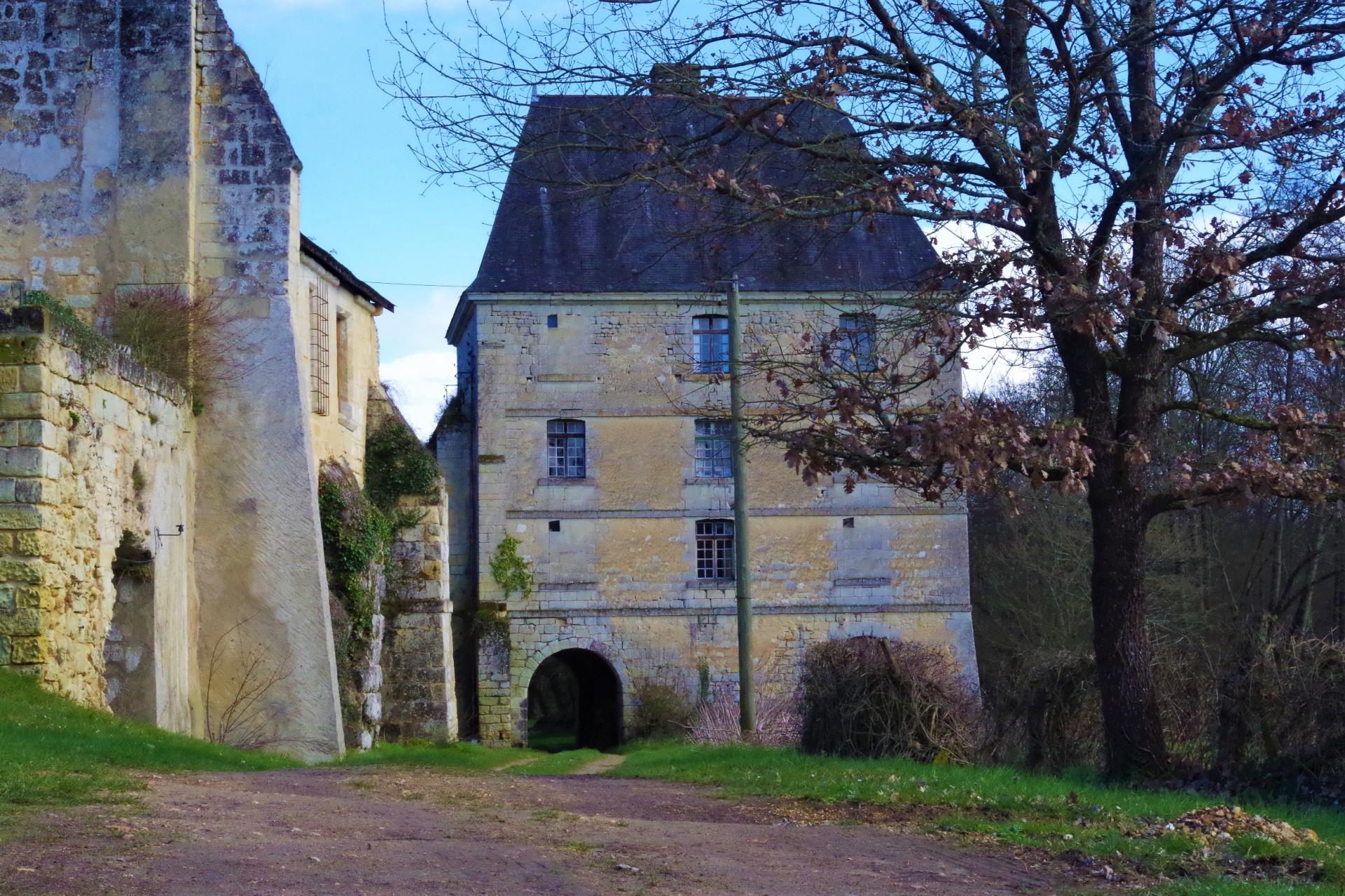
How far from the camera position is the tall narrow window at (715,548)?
28.4 meters

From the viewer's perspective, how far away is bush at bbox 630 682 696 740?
1076 inches

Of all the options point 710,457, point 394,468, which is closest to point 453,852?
point 394,468

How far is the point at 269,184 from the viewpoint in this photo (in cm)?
1454

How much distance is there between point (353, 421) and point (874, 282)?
44.3ft

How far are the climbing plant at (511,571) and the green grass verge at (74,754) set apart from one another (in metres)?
15.5

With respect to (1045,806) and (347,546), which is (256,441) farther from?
(1045,806)

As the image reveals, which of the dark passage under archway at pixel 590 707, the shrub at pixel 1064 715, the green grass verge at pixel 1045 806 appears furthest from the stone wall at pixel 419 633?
the dark passage under archway at pixel 590 707

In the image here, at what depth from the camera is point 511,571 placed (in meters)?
27.9

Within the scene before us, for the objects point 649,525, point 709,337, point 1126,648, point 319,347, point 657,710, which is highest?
point 709,337

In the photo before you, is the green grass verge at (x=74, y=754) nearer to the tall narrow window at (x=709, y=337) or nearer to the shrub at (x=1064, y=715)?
the shrub at (x=1064, y=715)

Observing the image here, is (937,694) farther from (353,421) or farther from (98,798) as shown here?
(353,421)

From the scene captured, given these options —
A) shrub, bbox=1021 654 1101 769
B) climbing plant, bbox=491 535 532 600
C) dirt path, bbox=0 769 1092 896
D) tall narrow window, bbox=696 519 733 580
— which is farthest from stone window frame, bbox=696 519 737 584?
dirt path, bbox=0 769 1092 896

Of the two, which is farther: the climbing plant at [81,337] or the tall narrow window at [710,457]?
the tall narrow window at [710,457]

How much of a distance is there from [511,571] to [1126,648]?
62.7 feet
